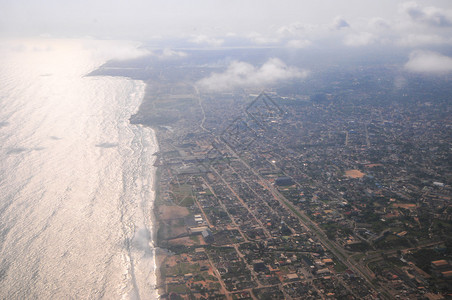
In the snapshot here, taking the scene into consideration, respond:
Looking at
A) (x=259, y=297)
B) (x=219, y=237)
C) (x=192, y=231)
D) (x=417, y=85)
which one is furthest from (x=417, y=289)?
(x=417, y=85)

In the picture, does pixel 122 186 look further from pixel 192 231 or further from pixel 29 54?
pixel 29 54

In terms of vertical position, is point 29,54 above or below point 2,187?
above

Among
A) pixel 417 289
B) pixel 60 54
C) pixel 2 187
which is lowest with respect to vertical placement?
pixel 417 289

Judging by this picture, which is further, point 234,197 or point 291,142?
point 291,142
